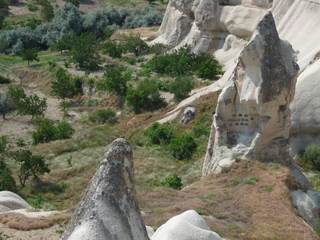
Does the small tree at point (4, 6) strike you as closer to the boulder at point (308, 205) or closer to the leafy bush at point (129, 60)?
the leafy bush at point (129, 60)

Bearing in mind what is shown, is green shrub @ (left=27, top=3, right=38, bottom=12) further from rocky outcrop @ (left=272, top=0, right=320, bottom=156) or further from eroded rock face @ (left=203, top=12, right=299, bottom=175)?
eroded rock face @ (left=203, top=12, right=299, bottom=175)

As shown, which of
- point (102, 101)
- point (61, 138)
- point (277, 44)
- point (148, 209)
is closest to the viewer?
point (148, 209)

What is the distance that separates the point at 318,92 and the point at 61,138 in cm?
1602

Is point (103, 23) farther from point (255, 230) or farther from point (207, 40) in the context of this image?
point (255, 230)

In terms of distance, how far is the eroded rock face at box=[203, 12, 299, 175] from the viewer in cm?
1747

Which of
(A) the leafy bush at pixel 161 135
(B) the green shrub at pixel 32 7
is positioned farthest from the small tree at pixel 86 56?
(B) the green shrub at pixel 32 7

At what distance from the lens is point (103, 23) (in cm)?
6450

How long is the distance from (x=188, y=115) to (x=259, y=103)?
11.5 meters

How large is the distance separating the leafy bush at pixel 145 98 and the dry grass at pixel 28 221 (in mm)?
21586

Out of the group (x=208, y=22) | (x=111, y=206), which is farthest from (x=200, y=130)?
(x=111, y=206)

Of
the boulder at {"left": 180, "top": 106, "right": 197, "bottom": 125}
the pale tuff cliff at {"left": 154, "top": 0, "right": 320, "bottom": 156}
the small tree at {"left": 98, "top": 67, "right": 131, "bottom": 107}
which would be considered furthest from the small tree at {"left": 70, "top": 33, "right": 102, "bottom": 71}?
the boulder at {"left": 180, "top": 106, "right": 197, "bottom": 125}

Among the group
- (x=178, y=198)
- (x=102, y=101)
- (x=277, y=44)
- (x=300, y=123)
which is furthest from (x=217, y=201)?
(x=102, y=101)

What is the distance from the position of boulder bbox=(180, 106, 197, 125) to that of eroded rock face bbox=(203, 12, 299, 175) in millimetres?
9455

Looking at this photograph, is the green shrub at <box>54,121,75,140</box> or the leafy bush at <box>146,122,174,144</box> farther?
the green shrub at <box>54,121,75,140</box>
